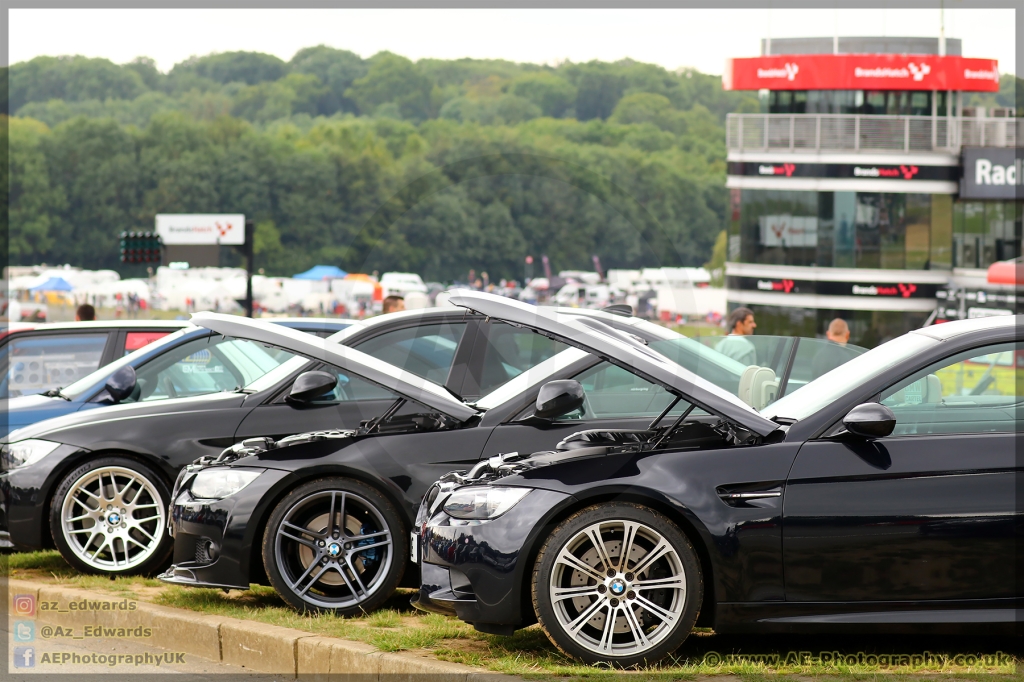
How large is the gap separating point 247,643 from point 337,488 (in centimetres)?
85

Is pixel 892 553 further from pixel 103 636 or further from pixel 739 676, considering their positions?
pixel 103 636

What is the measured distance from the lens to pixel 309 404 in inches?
263

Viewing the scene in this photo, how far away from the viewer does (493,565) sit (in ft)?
15.8

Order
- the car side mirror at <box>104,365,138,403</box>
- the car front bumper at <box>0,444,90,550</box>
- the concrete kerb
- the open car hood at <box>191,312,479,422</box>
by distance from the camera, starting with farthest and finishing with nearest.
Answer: the car side mirror at <box>104,365,138,403</box> < the car front bumper at <box>0,444,90,550</box> < the open car hood at <box>191,312,479,422</box> < the concrete kerb

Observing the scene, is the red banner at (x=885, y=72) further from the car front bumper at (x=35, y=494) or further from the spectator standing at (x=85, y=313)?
the car front bumper at (x=35, y=494)

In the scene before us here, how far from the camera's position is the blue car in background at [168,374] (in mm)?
8117

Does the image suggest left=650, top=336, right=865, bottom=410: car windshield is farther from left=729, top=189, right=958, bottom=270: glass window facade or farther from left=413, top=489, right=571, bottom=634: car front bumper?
left=729, top=189, right=958, bottom=270: glass window facade

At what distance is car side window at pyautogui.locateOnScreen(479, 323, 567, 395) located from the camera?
23.1ft

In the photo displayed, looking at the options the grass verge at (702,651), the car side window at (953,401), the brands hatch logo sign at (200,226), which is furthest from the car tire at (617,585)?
the brands hatch logo sign at (200,226)

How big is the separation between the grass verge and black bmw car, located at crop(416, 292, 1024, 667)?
0.52 ft

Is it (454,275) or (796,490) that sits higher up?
(454,275)

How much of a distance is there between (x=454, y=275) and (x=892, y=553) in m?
4.89

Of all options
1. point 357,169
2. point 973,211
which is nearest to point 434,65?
point 357,169

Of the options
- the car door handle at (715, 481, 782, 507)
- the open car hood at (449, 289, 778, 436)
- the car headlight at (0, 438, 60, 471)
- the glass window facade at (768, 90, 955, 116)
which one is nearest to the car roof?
the open car hood at (449, 289, 778, 436)
